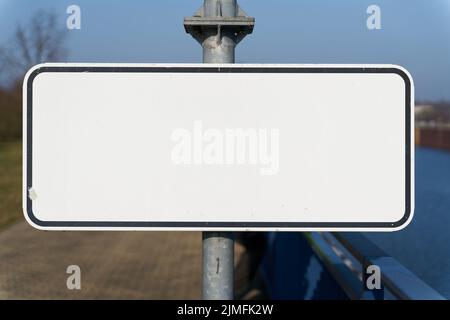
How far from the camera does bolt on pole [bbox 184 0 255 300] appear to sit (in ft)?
5.04

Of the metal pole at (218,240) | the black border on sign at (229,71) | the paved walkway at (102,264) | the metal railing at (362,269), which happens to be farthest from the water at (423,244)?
the paved walkway at (102,264)

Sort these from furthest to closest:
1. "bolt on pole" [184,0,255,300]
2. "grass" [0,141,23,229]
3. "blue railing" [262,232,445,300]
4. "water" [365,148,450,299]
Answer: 1. "grass" [0,141,23,229]
2. "water" [365,148,450,299]
3. "blue railing" [262,232,445,300]
4. "bolt on pole" [184,0,255,300]

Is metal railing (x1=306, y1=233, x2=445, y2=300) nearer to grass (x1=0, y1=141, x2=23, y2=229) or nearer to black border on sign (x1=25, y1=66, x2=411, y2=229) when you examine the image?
black border on sign (x1=25, y1=66, x2=411, y2=229)

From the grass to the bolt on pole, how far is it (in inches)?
500

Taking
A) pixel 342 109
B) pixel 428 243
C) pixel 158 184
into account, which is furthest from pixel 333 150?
pixel 428 243

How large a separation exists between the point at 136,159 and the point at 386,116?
61cm

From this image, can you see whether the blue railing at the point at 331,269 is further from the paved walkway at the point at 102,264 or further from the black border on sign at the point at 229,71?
the paved walkway at the point at 102,264

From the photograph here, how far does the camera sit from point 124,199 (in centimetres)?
157

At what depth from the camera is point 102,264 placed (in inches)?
371

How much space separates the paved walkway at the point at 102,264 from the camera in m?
7.56

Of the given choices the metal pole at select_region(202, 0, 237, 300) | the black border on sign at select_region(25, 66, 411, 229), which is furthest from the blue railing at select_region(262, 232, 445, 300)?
the metal pole at select_region(202, 0, 237, 300)

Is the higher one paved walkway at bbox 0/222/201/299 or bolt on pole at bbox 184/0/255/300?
bolt on pole at bbox 184/0/255/300

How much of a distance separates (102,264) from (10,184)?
44.1ft

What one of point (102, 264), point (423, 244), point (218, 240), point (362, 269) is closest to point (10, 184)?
point (102, 264)
